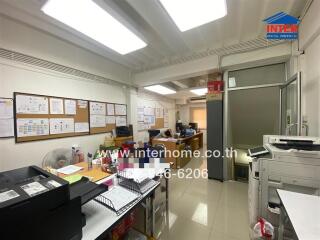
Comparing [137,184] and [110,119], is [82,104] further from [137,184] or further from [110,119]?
[137,184]

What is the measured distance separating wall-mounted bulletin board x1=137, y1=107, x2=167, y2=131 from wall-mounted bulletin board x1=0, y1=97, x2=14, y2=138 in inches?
124

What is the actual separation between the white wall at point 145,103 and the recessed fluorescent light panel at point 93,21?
6.67 feet

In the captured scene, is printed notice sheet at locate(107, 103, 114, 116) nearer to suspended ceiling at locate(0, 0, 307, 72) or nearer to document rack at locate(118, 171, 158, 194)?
suspended ceiling at locate(0, 0, 307, 72)

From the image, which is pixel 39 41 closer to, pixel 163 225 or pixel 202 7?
pixel 202 7

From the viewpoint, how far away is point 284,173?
155cm

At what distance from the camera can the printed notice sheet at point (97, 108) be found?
3.26 metres

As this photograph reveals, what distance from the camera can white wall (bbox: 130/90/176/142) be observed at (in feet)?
14.7

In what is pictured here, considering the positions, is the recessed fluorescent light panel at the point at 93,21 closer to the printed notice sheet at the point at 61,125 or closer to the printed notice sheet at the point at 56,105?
the printed notice sheet at the point at 56,105

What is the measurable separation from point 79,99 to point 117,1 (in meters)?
1.88

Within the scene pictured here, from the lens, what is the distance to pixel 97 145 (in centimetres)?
339

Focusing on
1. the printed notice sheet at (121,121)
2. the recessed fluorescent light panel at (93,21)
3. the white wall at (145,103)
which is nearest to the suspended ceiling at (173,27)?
the recessed fluorescent light panel at (93,21)

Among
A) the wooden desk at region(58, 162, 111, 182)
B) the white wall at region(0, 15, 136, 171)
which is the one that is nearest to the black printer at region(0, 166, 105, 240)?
the wooden desk at region(58, 162, 111, 182)

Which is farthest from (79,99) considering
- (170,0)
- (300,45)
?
(300,45)

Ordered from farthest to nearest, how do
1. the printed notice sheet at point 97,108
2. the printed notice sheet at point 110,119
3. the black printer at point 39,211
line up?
the printed notice sheet at point 110,119
the printed notice sheet at point 97,108
the black printer at point 39,211
